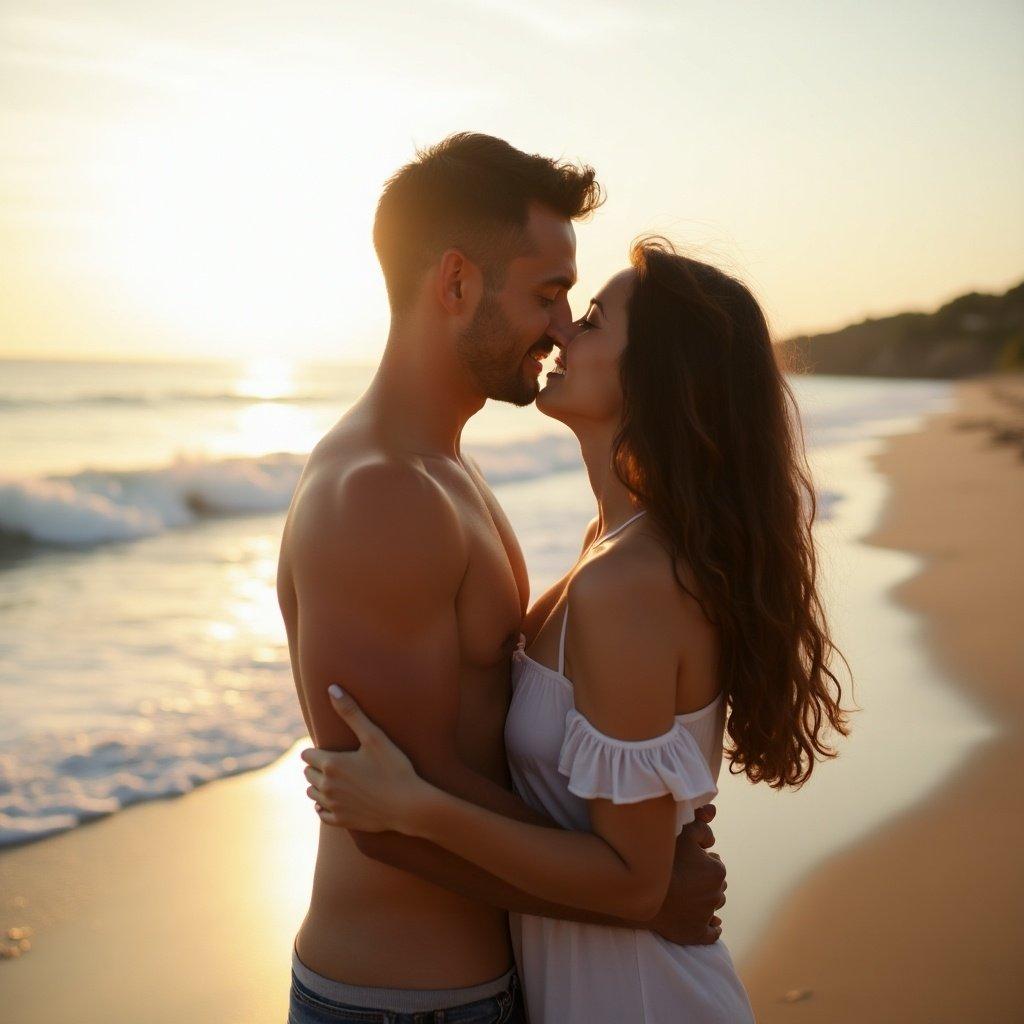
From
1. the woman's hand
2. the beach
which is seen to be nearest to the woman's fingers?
the woman's hand

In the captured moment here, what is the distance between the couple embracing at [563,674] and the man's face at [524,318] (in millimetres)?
99

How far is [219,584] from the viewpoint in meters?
11.4

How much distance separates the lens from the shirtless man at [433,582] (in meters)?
2.27

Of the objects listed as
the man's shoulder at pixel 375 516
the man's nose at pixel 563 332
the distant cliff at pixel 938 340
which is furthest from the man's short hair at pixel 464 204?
the distant cliff at pixel 938 340

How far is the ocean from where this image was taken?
6.03m

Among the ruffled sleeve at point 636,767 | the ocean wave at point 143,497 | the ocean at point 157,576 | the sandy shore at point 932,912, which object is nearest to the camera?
the ruffled sleeve at point 636,767

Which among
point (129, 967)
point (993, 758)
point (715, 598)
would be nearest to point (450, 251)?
point (715, 598)

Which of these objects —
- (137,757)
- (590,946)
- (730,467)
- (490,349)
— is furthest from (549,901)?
(137,757)

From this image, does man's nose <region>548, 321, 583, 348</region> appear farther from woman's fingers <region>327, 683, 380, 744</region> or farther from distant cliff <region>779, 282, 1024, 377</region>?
distant cliff <region>779, 282, 1024, 377</region>

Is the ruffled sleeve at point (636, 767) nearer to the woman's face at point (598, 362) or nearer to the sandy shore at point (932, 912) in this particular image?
the woman's face at point (598, 362)

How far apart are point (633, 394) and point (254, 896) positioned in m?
3.25

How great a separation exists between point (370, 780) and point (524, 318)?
1.34 meters

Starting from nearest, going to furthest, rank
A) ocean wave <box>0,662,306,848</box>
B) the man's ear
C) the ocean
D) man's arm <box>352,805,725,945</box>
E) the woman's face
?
1. man's arm <box>352,805,725,945</box>
2. the woman's face
3. the man's ear
4. ocean wave <box>0,662,306,848</box>
5. the ocean

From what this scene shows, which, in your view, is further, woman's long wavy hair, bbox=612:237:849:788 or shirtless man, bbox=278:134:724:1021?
woman's long wavy hair, bbox=612:237:849:788
